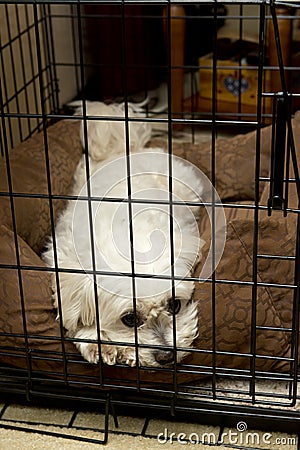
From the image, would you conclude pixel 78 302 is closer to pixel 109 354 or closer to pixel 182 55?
pixel 109 354

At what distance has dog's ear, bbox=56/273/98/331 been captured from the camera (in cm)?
142

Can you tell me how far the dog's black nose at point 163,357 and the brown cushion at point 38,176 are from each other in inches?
18.6

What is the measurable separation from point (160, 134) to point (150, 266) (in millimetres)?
1390

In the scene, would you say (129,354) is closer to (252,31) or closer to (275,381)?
(275,381)

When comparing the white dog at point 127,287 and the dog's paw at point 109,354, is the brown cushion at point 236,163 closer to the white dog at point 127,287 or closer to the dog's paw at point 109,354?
the white dog at point 127,287

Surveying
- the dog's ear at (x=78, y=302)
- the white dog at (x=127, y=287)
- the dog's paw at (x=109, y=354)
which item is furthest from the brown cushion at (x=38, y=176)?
the dog's paw at (x=109, y=354)

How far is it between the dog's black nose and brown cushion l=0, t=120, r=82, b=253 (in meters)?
0.47

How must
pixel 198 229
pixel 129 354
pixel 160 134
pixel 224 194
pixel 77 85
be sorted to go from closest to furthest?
pixel 129 354, pixel 198 229, pixel 224 194, pixel 160 134, pixel 77 85

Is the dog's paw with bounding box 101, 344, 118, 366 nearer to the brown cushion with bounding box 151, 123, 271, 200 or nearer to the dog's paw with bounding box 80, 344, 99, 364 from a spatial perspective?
the dog's paw with bounding box 80, 344, 99, 364

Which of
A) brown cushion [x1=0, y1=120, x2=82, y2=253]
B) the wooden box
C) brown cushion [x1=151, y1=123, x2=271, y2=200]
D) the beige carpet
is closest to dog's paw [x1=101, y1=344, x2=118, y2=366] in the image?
the beige carpet

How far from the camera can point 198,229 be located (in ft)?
5.59

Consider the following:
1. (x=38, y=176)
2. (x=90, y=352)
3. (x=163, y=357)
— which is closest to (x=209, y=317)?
(x=163, y=357)

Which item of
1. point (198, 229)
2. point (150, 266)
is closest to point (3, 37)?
point (198, 229)

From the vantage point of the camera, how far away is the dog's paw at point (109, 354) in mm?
1405
